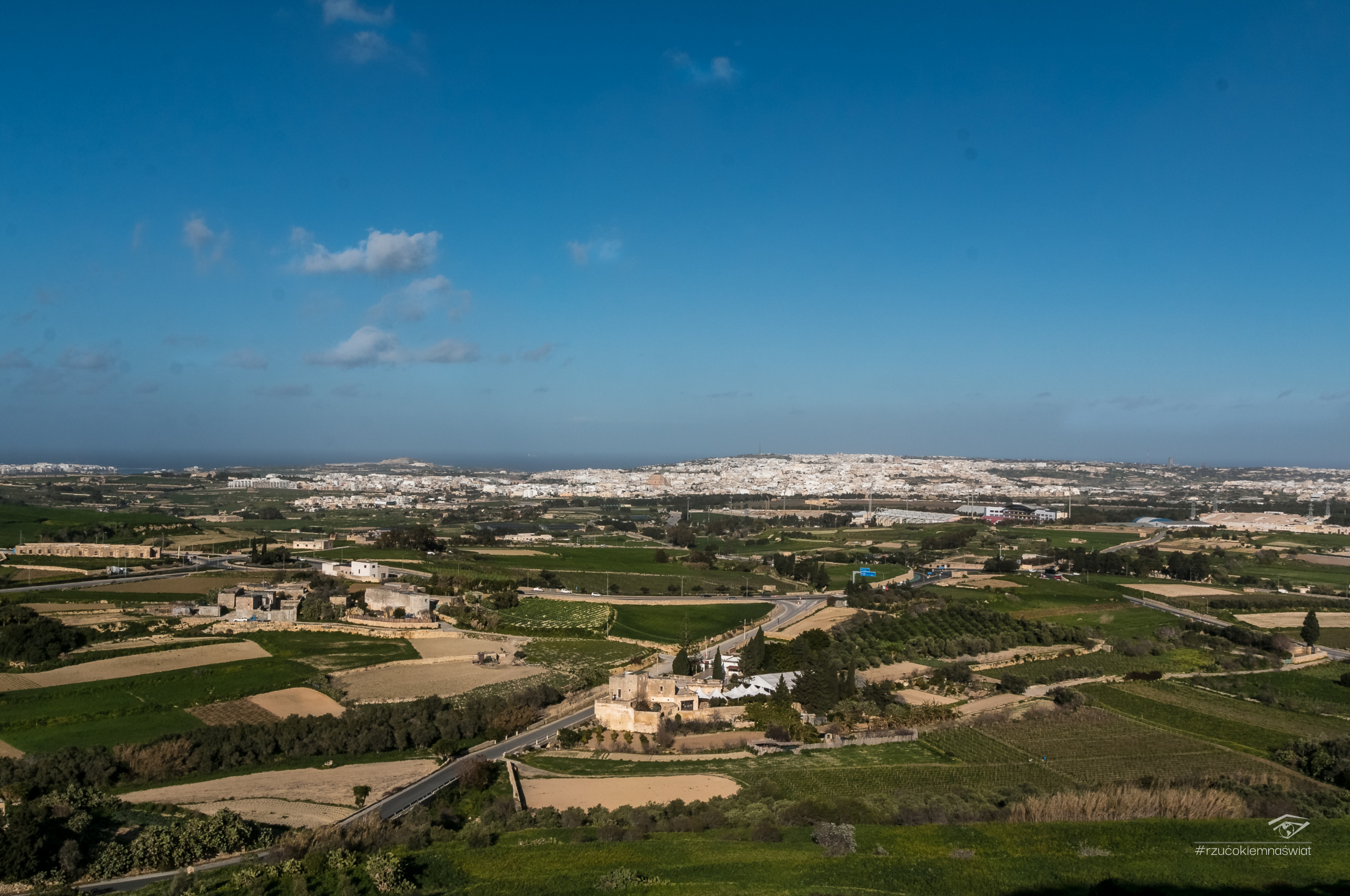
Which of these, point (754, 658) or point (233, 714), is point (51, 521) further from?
point (754, 658)

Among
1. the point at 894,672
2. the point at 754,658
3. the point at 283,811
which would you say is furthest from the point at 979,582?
the point at 283,811

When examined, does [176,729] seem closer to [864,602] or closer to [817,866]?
[817,866]

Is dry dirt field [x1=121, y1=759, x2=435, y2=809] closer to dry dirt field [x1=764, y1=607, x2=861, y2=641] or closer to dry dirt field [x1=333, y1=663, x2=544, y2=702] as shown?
dry dirt field [x1=333, y1=663, x2=544, y2=702]

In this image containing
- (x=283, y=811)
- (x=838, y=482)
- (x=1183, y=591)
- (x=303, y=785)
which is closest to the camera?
(x=283, y=811)

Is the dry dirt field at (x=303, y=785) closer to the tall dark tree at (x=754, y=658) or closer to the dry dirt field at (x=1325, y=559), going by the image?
the tall dark tree at (x=754, y=658)

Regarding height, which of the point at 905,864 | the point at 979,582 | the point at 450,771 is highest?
the point at 905,864

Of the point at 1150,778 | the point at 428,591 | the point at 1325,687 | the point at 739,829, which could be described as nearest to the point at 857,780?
the point at 739,829
